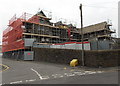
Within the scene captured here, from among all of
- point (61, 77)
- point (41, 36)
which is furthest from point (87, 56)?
point (41, 36)

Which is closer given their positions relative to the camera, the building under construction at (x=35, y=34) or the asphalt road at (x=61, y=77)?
the asphalt road at (x=61, y=77)

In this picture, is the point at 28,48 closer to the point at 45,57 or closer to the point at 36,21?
the point at 45,57

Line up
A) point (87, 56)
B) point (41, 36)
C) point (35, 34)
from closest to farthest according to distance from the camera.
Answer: point (87, 56) → point (35, 34) → point (41, 36)

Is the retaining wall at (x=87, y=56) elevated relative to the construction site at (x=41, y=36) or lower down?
lower down

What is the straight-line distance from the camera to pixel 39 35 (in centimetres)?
3419

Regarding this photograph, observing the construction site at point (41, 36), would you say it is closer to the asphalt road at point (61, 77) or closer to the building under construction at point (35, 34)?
the building under construction at point (35, 34)

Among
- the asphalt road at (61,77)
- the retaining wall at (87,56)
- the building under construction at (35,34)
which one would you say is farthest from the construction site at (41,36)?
the asphalt road at (61,77)

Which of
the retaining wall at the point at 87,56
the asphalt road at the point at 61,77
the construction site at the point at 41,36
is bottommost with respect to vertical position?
the asphalt road at the point at 61,77

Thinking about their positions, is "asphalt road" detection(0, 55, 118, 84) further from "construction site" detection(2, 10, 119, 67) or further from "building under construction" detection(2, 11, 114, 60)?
"building under construction" detection(2, 11, 114, 60)

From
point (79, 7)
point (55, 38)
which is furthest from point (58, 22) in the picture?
point (79, 7)

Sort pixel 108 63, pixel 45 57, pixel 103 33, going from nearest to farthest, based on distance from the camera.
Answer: pixel 108 63
pixel 45 57
pixel 103 33

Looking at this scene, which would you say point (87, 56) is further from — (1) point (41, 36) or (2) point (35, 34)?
(1) point (41, 36)

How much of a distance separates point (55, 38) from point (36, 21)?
891cm

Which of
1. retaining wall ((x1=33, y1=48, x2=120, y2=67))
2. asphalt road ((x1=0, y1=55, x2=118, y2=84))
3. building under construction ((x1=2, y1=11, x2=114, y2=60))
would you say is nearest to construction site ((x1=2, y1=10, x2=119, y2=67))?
building under construction ((x1=2, y1=11, x2=114, y2=60))
